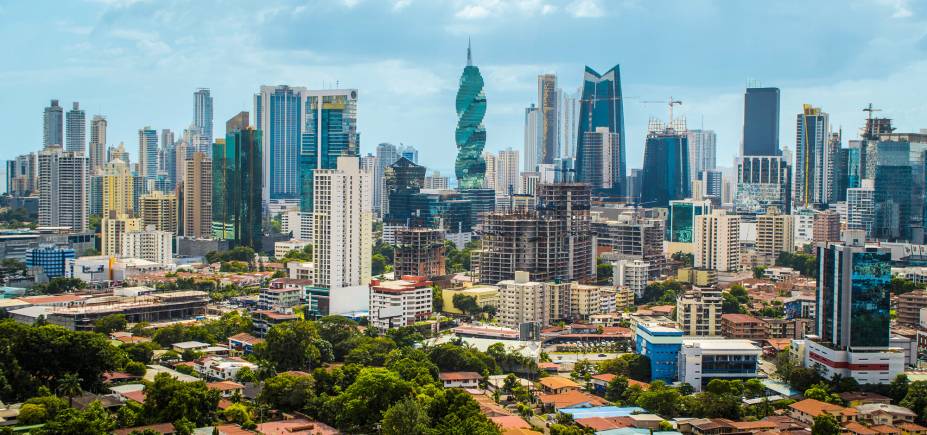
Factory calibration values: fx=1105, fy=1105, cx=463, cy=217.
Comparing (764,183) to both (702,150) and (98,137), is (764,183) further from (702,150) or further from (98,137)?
(98,137)

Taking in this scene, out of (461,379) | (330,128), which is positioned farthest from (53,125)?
(461,379)

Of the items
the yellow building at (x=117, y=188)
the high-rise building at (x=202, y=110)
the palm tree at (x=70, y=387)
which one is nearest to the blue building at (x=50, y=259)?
the yellow building at (x=117, y=188)

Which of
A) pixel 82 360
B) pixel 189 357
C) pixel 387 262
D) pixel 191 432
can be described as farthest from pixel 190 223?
pixel 191 432

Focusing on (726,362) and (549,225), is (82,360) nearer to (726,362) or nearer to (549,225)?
(726,362)

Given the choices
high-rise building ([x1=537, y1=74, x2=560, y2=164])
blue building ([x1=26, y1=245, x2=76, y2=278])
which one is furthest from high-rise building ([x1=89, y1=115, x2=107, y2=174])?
blue building ([x1=26, y1=245, x2=76, y2=278])

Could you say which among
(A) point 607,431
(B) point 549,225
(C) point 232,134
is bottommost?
(A) point 607,431

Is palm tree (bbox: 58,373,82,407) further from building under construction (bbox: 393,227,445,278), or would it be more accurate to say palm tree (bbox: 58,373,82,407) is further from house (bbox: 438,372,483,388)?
building under construction (bbox: 393,227,445,278)

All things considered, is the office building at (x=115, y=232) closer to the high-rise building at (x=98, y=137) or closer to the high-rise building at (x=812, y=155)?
the high-rise building at (x=98, y=137)
